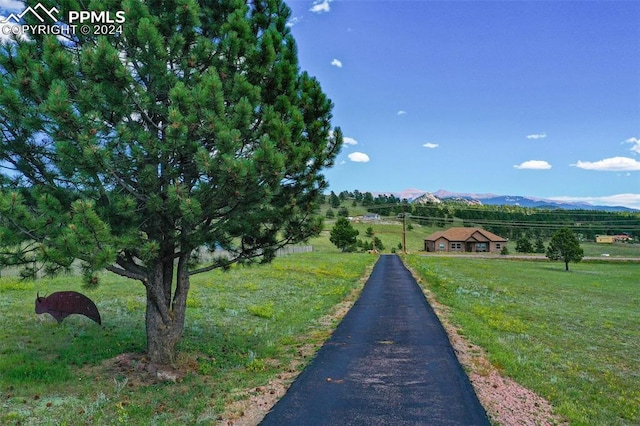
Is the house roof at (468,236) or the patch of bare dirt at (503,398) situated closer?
the patch of bare dirt at (503,398)

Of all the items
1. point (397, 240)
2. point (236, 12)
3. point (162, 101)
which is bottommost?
point (397, 240)

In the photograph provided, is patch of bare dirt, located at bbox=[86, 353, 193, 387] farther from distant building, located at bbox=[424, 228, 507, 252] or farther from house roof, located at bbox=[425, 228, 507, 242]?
house roof, located at bbox=[425, 228, 507, 242]

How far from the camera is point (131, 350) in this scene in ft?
36.6

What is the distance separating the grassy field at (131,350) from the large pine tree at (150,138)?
Answer: 1.47 metres

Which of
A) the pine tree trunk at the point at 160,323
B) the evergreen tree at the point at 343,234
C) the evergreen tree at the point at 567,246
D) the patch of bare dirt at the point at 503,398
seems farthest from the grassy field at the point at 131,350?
the evergreen tree at the point at 343,234

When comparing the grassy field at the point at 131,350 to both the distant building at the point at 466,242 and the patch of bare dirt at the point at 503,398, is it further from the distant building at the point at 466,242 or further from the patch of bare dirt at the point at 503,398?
the distant building at the point at 466,242

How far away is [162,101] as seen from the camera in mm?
8836

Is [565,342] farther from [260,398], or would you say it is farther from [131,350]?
[131,350]

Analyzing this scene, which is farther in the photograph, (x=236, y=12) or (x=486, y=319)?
(x=486, y=319)

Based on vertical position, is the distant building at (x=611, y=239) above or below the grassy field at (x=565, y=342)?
below

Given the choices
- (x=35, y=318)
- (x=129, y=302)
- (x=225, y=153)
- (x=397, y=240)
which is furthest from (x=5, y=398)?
(x=397, y=240)

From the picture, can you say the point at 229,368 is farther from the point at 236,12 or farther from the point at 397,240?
the point at 397,240

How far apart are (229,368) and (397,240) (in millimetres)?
110531

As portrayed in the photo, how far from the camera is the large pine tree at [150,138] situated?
273 inches
